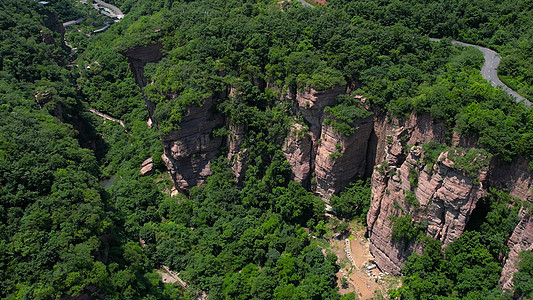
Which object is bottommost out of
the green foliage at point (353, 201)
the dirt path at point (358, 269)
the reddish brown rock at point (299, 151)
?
the dirt path at point (358, 269)

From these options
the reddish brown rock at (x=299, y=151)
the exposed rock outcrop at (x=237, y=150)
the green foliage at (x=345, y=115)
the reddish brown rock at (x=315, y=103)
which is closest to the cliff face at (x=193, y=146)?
the exposed rock outcrop at (x=237, y=150)

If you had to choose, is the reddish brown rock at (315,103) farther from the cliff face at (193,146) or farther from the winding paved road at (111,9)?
the winding paved road at (111,9)

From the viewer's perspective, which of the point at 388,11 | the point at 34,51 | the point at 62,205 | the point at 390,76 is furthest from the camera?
the point at 34,51

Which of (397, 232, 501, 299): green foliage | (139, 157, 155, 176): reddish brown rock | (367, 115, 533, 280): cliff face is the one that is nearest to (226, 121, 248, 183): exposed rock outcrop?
(139, 157, 155, 176): reddish brown rock

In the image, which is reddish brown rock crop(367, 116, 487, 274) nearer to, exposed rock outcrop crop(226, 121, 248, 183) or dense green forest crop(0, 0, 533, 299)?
dense green forest crop(0, 0, 533, 299)

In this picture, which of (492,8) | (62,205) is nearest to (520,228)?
(492,8)

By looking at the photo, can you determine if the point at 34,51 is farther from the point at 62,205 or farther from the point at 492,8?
the point at 492,8
